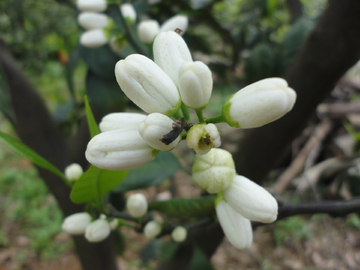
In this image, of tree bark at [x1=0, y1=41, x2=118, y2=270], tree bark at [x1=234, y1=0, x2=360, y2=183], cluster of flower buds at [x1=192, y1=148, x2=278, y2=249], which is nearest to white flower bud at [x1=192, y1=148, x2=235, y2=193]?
cluster of flower buds at [x1=192, y1=148, x2=278, y2=249]

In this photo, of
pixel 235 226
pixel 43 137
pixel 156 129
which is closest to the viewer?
pixel 156 129

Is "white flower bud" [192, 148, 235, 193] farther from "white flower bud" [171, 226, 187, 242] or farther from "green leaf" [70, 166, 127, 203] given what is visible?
"white flower bud" [171, 226, 187, 242]

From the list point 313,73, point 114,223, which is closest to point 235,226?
point 114,223

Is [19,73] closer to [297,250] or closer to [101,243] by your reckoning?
[101,243]

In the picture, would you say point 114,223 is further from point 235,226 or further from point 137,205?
point 235,226

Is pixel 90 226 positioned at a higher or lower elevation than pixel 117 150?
lower

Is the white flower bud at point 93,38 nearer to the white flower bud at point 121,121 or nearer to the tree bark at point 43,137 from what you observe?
the tree bark at point 43,137
